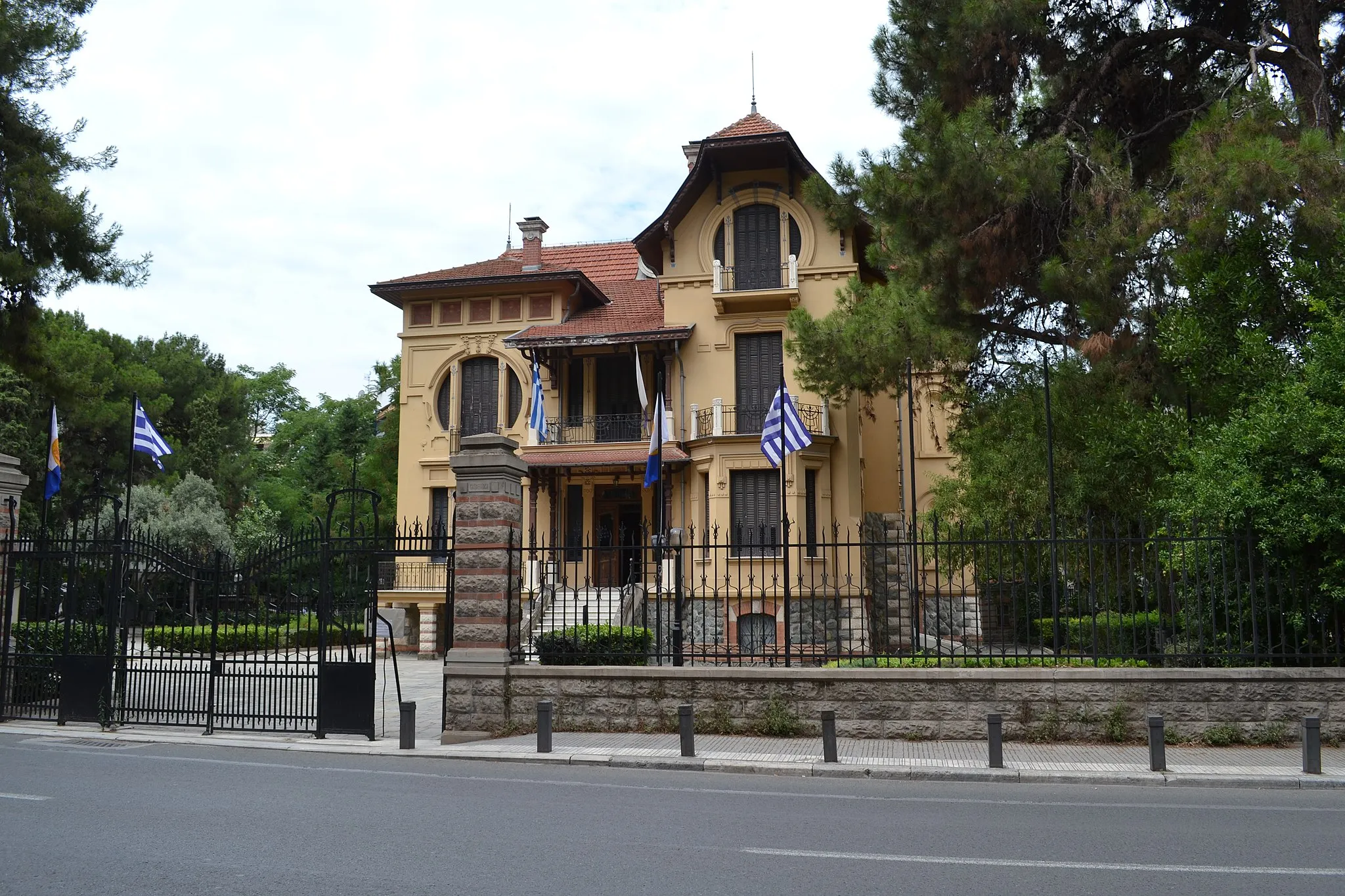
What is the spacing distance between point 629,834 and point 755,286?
21.4 m

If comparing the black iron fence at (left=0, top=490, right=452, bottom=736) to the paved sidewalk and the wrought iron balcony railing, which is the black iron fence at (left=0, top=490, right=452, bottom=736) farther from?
the wrought iron balcony railing

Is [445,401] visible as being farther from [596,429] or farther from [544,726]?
[544,726]

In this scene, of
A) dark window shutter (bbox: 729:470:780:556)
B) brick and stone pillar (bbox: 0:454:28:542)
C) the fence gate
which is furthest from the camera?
dark window shutter (bbox: 729:470:780:556)

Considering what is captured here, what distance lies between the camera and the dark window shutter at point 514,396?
30641 mm

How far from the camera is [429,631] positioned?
29984 millimetres

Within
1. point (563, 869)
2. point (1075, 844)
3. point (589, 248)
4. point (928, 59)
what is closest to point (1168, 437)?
point (928, 59)

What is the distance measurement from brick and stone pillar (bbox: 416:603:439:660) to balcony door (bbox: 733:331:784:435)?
10567 millimetres

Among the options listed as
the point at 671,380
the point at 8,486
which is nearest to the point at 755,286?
the point at 671,380

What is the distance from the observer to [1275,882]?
6.00 m

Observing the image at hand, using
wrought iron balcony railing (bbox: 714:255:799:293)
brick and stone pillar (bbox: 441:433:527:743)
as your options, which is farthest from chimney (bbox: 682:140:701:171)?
brick and stone pillar (bbox: 441:433:527:743)

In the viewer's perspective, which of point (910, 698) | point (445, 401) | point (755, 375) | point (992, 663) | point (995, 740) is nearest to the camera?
point (995, 740)

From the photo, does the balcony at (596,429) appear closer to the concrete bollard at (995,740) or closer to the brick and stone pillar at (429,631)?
the brick and stone pillar at (429,631)

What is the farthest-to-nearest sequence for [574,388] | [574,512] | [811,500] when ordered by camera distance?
[574,388] → [574,512] → [811,500]

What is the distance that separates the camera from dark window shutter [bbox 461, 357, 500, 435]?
101ft
